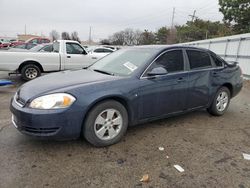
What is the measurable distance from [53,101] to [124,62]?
1.63 m

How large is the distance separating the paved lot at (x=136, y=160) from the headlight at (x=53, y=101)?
0.71m

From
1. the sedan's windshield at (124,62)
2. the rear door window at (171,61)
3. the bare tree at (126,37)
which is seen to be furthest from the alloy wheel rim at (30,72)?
the bare tree at (126,37)

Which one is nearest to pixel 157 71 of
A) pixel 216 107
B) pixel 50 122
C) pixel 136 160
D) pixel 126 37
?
Result: pixel 136 160

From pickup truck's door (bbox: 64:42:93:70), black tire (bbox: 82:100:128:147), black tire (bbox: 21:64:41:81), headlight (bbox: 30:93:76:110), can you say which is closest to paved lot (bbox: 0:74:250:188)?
black tire (bbox: 82:100:128:147)

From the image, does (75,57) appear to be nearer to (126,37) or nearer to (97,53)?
(97,53)

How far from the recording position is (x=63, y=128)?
323 centimetres

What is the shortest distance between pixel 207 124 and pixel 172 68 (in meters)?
1.42

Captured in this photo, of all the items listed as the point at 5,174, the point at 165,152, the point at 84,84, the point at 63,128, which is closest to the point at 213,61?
the point at 165,152

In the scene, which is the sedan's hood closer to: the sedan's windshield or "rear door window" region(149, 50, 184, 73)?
the sedan's windshield

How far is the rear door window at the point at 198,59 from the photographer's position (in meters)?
4.75

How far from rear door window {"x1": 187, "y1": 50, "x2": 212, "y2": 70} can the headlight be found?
101 inches

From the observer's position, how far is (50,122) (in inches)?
124

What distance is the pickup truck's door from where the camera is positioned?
32.5 ft

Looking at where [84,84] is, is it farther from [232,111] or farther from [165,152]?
[232,111]
